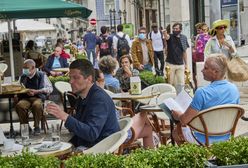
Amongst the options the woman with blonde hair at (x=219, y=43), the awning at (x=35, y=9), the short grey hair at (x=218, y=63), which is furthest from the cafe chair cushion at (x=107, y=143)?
the woman with blonde hair at (x=219, y=43)

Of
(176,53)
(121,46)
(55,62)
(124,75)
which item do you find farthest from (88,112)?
(121,46)

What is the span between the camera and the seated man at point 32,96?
34.6 ft

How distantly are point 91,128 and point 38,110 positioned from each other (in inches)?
203

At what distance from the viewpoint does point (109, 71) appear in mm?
9828

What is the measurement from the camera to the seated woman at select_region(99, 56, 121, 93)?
32.2 feet

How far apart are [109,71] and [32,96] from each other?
1630 mm

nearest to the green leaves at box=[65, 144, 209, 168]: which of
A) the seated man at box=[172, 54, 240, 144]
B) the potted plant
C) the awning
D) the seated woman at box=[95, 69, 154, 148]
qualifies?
the potted plant

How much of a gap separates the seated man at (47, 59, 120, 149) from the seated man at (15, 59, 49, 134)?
15.2ft

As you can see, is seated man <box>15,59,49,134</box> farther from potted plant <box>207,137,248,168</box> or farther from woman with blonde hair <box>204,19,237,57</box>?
potted plant <box>207,137,248,168</box>

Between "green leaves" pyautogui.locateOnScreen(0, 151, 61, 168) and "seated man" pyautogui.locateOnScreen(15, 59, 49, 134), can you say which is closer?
"green leaves" pyautogui.locateOnScreen(0, 151, 61, 168)

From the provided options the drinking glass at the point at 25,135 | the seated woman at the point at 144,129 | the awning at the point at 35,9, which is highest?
the awning at the point at 35,9

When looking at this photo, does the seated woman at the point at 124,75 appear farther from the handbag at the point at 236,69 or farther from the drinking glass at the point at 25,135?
the drinking glass at the point at 25,135

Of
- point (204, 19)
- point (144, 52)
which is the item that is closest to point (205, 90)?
point (144, 52)

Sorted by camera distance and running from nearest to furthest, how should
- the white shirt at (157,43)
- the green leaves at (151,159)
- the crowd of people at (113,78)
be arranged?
the green leaves at (151,159) → the crowd of people at (113,78) → the white shirt at (157,43)
